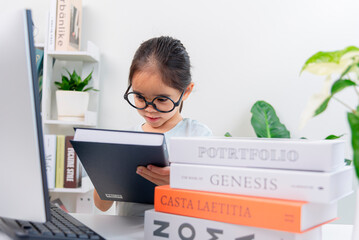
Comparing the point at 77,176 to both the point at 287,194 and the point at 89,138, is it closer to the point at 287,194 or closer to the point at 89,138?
the point at 89,138

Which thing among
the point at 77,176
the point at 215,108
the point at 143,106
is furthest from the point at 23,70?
the point at 215,108

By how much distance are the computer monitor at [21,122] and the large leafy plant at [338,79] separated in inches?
15.1

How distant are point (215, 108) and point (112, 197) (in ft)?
4.20

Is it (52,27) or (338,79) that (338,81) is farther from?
(52,27)

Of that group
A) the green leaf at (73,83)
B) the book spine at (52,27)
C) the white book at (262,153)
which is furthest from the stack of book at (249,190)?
the book spine at (52,27)

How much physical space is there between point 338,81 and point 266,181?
193 millimetres

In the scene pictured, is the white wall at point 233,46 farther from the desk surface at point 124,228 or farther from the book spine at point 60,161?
the desk surface at point 124,228

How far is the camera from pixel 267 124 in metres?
2.00

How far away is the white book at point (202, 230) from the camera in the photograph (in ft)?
1.96

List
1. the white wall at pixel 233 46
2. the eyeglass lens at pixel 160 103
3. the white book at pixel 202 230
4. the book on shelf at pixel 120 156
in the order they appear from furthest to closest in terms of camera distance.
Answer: the white wall at pixel 233 46 < the eyeglass lens at pixel 160 103 < the book on shelf at pixel 120 156 < the white book at pixel 202 230

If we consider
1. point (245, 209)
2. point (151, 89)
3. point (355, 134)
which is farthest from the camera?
point (151, 89)

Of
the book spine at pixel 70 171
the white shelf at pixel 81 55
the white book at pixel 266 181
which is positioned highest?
the white shelf at pixel 81 55

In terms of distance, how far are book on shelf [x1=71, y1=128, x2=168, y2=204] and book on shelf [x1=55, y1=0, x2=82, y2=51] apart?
130cm

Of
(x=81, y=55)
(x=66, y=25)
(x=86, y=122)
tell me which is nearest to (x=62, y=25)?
(x=66, y=25)
